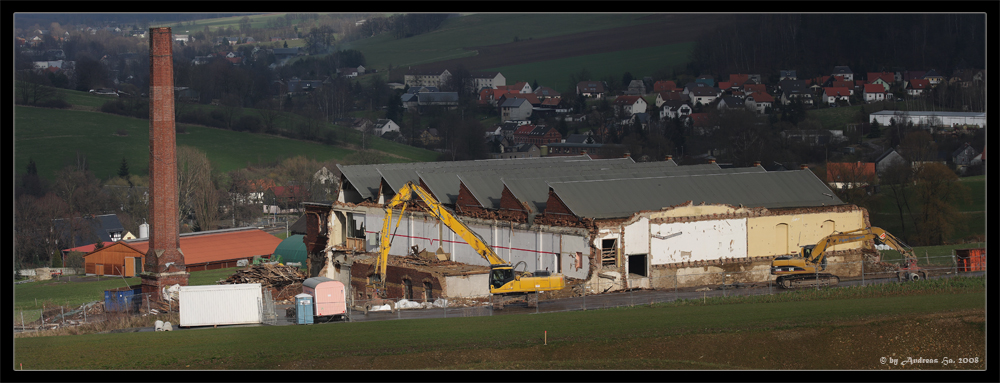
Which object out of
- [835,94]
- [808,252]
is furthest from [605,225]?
[835,94]

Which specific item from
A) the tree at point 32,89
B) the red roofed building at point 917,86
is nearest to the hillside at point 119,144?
the tree at point 32,89

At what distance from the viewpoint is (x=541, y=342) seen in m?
33.1

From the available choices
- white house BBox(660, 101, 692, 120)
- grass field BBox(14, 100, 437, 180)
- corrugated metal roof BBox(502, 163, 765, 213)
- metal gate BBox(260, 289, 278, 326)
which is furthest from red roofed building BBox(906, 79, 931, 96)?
metal gate BBox(260, 289, 278, 326)

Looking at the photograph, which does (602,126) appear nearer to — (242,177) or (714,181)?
(242,177)

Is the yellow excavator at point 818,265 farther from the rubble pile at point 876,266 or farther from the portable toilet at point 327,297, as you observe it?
the portable toilet at point 327,297

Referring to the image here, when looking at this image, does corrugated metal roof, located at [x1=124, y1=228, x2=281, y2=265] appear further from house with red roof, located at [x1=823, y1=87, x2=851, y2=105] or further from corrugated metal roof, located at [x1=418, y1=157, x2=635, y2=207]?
house with red roof, located at [x1=823, y1=87, x2=851, y2=105]

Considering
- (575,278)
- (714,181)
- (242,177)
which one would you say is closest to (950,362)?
(575,278)

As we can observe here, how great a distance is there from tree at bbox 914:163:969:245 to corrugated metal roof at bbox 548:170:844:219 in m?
31.3

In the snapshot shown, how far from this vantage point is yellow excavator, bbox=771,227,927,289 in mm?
46969

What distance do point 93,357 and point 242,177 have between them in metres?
105

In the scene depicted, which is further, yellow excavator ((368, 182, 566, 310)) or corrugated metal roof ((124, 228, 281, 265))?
corrugated metal roof ((124, 228, 281, 265))

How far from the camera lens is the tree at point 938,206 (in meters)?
82.1

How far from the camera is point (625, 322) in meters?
36.2

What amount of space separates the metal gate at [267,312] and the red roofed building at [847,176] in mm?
60370
